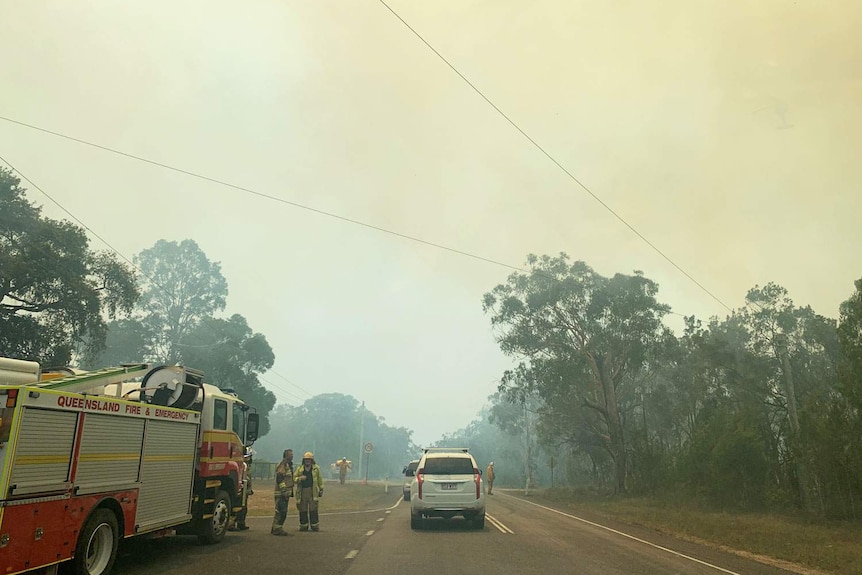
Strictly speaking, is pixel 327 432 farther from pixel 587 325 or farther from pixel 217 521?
pixel 217 521

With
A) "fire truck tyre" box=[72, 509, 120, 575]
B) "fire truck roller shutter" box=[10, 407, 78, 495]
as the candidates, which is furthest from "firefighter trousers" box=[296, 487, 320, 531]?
"fire truck roller shutter" box=[10, 407, 78, 495]

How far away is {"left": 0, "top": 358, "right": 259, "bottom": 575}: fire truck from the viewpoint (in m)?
6.46

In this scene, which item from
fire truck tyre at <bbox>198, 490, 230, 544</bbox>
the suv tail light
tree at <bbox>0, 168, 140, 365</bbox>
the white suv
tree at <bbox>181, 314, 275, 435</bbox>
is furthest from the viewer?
tree at <bbox>181, 314, 275, 435</bbox>

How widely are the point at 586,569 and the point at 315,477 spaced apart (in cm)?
790

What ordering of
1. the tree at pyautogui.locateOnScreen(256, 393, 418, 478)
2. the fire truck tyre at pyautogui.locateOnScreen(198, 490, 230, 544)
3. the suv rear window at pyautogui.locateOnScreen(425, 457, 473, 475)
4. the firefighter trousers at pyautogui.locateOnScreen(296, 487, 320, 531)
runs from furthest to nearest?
1. the tree at pyautogui.locateOnScreen(256, 393, 418, 478)
2. the suv rear window at pyautogui.locateOnScreen(425, 457, 473, 475)
3. the firefighter trousers at pyautogui.locateOnScreen(296, 487, 320, 531)
4. the fire truck tyre at pyautogui.locateOnScreen(198, 490, 230, 544)

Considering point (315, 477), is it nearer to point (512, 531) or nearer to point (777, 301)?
point (512, 531)

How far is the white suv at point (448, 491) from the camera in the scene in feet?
49.9

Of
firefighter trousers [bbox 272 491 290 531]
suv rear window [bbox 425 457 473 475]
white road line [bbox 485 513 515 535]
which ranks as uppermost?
suv rear window [bbox 425 457 473 475]

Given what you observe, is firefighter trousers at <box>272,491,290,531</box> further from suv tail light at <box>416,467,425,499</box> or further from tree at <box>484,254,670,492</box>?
tree at <box>484,254,670,492</box>

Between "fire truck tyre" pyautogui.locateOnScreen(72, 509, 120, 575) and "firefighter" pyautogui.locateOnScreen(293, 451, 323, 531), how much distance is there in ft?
21.5

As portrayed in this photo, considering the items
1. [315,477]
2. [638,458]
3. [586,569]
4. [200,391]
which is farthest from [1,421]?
[638,458]

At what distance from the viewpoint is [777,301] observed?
42.8m

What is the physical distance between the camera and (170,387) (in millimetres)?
11148

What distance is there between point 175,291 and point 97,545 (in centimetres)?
5173
